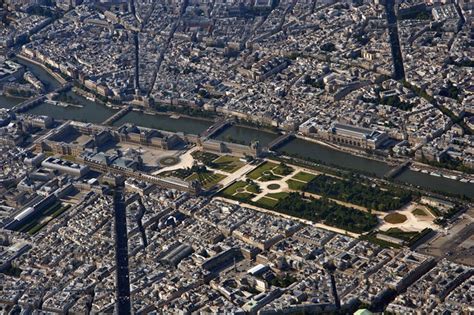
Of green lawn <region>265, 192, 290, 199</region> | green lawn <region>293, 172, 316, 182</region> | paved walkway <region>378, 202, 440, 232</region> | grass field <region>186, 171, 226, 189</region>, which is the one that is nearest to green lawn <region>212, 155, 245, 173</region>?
grass field <region>186, 171, 226, 189</region>

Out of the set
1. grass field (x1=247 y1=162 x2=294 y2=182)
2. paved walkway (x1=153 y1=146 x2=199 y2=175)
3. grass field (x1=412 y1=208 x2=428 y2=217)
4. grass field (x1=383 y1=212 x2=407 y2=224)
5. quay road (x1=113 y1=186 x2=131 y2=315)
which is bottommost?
quay road (x1=113 y1=186 x2=131 y2=315)

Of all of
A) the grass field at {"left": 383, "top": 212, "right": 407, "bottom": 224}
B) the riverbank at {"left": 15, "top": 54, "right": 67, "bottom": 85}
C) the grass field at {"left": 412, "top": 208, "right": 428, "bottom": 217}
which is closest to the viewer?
the grass field at {"left": 383, "top": 212, "right": 407, "bottom": 224}

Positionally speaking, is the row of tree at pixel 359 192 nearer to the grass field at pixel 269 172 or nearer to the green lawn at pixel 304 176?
the green lawn at pixel 304 176

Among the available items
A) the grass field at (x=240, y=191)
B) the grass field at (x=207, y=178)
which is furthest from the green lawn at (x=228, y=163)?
the grass field at (x=240, y=191)

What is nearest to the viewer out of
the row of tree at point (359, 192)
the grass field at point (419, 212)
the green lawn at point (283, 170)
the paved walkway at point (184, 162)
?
the grass field at point (419, 212)

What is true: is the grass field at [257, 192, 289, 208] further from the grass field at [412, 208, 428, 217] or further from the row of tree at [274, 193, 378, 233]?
the grass field at [412, 208, 428, 217]

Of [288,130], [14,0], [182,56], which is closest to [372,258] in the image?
[288,130]
